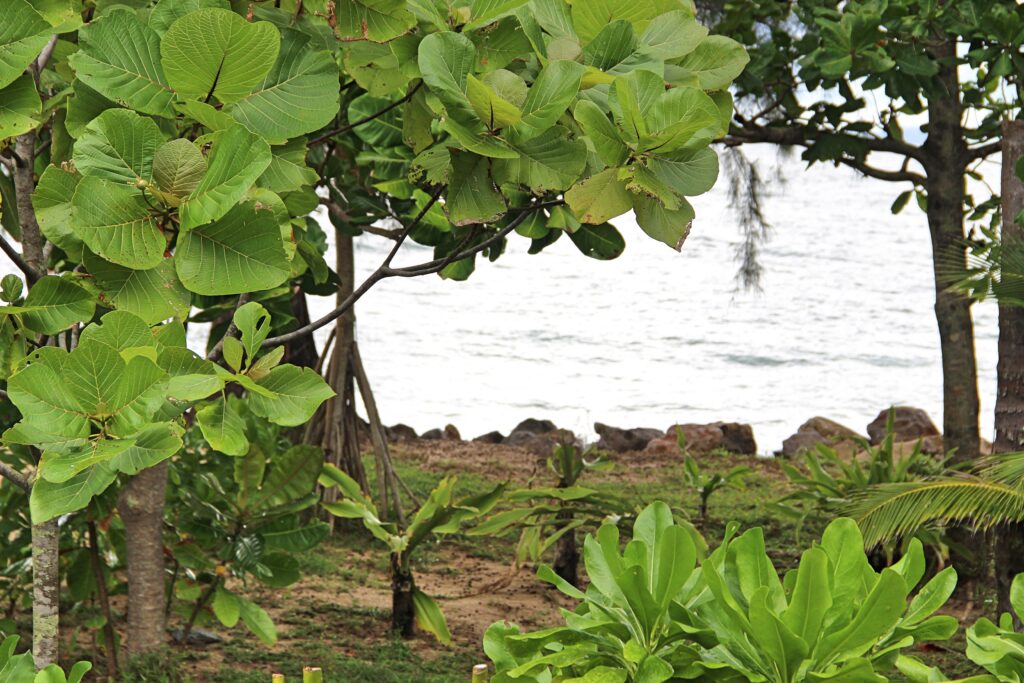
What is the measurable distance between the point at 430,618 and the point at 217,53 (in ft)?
8.03

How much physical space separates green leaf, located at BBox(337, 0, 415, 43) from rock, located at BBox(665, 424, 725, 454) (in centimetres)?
621

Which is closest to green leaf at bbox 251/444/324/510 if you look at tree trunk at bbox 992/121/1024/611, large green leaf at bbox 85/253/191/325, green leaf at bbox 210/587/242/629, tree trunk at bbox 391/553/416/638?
green leaf at bbox 210/587/242/629

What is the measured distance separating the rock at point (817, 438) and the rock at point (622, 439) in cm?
99

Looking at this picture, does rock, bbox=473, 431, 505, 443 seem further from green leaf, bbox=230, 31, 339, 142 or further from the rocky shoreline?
green leaf, bbox=230, 31, 339, 142

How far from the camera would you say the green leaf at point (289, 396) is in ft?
3.76

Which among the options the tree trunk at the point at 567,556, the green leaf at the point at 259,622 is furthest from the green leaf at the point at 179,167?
the tree trunk at the point at 567,556

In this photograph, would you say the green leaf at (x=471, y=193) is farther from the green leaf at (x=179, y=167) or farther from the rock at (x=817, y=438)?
the rock at (x=817, y=438)

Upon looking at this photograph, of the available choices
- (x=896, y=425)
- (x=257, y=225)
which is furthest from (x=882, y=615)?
(x=896, y=425)

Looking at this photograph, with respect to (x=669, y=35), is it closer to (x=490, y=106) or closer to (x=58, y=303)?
(x=490, y=106)

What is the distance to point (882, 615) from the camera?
0.96 meters

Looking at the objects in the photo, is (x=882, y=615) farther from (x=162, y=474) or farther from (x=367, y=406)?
(x=367, y=406)

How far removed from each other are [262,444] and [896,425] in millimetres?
5595

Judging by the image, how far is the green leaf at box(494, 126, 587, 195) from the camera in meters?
1.05

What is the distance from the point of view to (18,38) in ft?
2.98
